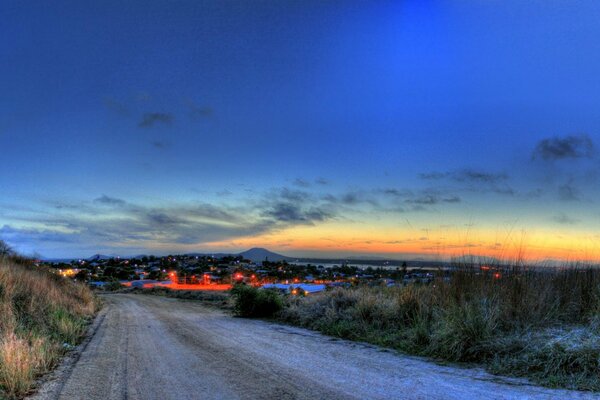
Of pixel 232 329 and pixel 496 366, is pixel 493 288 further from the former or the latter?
pixel 232 329

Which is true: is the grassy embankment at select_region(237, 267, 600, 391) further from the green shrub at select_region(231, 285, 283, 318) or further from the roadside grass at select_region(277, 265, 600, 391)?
the green shrub at select_region(231, 285, 283, 318)

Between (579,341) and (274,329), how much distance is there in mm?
8483

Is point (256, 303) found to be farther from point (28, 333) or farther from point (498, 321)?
point (498, 321)

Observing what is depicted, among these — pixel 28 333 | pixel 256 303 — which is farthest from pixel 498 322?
pixel 28 333

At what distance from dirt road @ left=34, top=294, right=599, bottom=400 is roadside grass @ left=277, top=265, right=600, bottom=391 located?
0.67 meters

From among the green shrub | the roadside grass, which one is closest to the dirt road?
the roadside grass

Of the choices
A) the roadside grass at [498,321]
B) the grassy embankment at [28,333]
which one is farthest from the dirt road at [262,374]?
the roadside grass at [498,321]

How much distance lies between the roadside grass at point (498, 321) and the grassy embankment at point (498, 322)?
2 centimetres

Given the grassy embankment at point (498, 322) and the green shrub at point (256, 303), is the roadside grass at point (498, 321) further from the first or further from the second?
the green shrub at point (256, 303)

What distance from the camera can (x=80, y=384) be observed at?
6766 mm

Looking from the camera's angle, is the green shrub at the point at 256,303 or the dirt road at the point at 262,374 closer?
the dirt road at the point at 262,374

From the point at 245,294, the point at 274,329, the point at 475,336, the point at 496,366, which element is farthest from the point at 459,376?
the point at 245,294

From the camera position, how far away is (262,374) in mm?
7219

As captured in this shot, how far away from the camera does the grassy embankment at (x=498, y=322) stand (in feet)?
22.9
